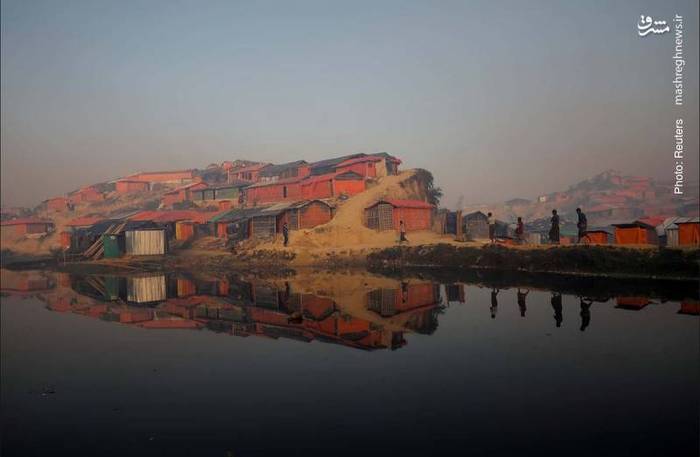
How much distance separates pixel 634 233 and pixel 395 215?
17.2 metres

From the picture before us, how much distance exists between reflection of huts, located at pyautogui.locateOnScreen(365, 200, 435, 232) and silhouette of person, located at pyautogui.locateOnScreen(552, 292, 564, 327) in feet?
66.5

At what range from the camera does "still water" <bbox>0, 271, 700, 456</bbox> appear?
22.2 ft

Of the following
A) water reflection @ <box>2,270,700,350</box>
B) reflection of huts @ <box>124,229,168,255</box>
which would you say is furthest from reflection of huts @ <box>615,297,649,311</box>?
reflection of huts @ <box>124,229,168,255</box>

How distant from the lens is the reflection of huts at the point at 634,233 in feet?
76.2

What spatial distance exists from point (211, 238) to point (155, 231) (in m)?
4.60

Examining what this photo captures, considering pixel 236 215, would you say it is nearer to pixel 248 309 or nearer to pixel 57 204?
pixel 248 309

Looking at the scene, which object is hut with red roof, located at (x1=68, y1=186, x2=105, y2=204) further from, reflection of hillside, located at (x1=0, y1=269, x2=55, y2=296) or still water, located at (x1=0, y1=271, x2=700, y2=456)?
still water, located at (x1=0, y1=271, x2=700, y2=456)

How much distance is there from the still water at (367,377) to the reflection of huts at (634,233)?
605 centimetres

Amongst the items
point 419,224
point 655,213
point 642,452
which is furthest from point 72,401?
point 655,213

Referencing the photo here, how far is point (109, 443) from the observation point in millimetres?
6980

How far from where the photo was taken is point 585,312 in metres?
14.2

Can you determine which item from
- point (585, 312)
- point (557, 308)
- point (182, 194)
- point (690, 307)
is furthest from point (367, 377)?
point (182, 194)

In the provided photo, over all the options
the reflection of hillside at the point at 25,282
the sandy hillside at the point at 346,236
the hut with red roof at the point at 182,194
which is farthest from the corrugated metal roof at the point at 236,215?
the reflection of hillside at the point at 25,282

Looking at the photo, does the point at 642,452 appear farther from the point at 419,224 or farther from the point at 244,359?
the point at 419,224
